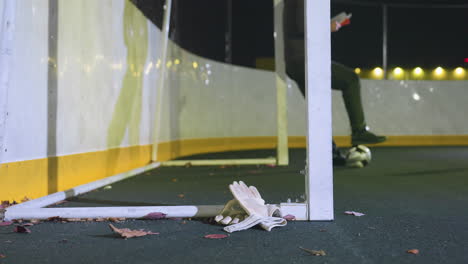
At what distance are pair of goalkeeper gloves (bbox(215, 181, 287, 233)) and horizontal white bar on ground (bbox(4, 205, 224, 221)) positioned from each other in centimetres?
9

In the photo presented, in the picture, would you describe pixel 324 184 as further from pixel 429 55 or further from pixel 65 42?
pixel 429 55

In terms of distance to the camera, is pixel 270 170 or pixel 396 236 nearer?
pixel 396 236

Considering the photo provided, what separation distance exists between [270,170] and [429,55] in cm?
978

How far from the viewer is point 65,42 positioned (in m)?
2.82

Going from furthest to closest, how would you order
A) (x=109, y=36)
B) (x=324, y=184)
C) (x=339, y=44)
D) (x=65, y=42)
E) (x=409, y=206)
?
(x=339, y=44) → (x=109, y=36) → (x=65, y=42) → (x=409, y=206) → (x=324, y=184)

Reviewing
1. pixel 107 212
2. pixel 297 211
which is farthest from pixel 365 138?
pixel 107 212

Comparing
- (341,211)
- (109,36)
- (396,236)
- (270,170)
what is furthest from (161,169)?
(396,236)

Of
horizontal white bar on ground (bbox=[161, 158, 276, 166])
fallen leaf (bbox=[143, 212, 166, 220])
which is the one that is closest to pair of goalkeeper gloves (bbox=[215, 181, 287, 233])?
fallen leaf (bbox=[143, 212, 166, 220])

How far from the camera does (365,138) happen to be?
164 inches

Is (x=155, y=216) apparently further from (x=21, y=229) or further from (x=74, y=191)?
(x=74, y=191)

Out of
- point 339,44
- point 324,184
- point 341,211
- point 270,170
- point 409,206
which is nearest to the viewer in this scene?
point 324,184

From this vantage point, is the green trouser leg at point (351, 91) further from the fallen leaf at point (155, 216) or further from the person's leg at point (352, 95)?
the fallen leaf at point (155, 216)

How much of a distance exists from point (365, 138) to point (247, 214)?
247 centimetres

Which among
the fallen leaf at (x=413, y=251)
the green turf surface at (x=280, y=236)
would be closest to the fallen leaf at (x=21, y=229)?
the green turf surface at (x=280, y=236)
